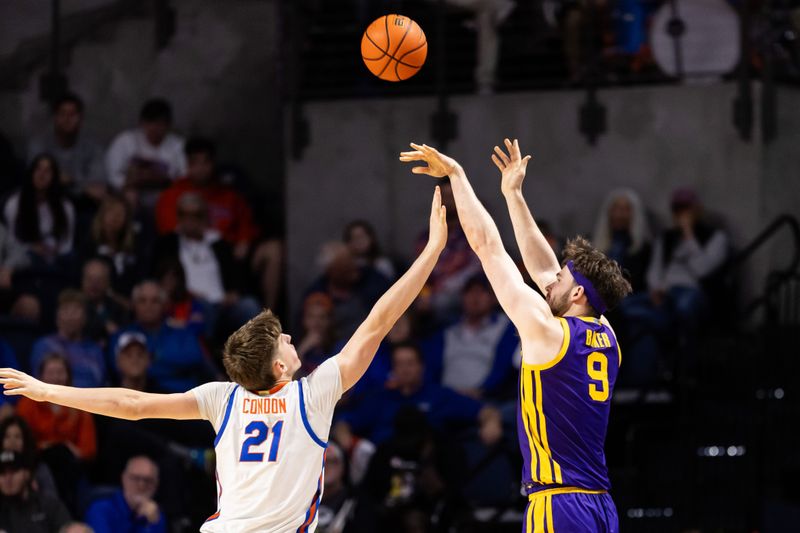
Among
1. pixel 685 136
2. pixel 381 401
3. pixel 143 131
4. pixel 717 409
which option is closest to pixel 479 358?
pixel 381 401

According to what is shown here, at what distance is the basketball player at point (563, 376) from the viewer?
22.0ft

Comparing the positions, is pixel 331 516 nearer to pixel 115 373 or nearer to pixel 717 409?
pixel 115 373

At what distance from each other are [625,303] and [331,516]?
3303 mm

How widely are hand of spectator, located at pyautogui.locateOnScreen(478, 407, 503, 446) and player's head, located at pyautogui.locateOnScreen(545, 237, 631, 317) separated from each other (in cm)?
440

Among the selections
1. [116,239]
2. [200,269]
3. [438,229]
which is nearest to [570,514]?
[438,229]

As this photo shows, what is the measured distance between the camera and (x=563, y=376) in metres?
6.76

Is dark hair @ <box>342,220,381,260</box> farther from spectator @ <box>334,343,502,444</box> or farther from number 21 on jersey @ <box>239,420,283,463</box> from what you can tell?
number 21 on jersey @ <box>239,420,283,463</box>

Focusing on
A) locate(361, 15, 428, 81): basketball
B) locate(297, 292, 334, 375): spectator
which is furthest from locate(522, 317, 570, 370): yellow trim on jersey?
locate(297, 292, 334, 375): spectator

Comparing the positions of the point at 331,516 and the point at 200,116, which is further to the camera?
the point at 200,116

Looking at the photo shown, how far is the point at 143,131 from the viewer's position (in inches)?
551

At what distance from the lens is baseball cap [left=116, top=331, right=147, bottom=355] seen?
11.6m

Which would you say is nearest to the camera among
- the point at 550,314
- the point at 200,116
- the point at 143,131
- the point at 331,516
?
the point at 550,314

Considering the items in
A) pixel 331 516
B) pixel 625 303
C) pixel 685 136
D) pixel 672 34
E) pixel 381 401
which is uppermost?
pixel 672 34

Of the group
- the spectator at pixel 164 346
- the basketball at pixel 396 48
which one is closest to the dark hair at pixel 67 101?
the spectator at pixel 164 346
